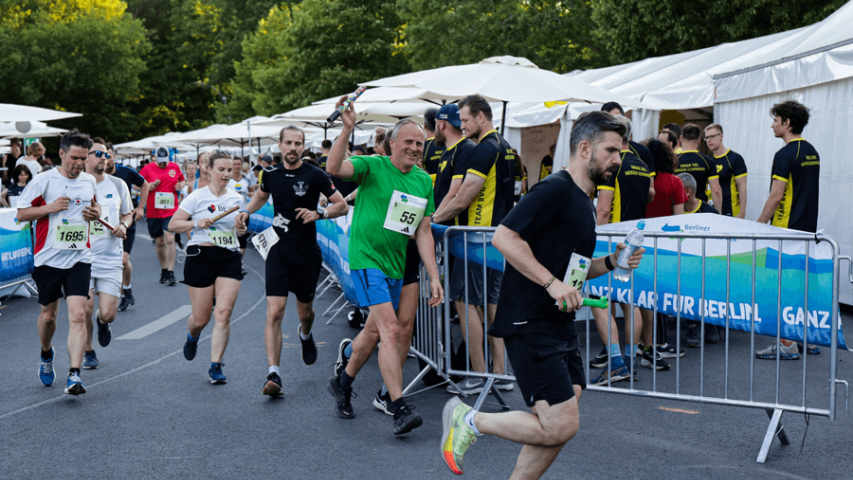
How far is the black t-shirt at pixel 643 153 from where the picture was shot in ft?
23.7

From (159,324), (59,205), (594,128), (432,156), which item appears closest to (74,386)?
(59,205)

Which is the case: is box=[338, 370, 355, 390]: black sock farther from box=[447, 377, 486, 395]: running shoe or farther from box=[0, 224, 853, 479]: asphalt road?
box=[447, 377, 486, 395]: running shoe

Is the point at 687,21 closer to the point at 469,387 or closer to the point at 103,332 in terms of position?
the point at 469,387

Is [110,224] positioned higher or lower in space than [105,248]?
higher

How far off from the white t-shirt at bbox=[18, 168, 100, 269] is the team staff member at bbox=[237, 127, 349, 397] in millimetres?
1296

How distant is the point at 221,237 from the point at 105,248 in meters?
1.43

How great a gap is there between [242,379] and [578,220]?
13.4 feet

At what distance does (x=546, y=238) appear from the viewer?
3.68 meters

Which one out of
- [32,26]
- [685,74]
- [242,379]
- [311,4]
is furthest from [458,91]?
[32,26]

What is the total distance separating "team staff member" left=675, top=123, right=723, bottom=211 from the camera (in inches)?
348

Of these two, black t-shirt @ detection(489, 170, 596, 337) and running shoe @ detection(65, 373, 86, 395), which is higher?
black t-shirt @ detection(489, 170, 596, 337)

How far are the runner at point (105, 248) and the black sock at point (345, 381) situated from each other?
100 inches

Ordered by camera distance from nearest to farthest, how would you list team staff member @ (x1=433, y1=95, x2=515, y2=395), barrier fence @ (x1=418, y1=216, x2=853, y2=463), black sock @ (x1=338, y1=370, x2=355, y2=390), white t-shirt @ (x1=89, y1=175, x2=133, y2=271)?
barrier fence @ (x1=418, y1=216, x2=853, y2=463) → black sock @ (x1=338, y1=370, x2=355, y2=390) → team staff member @ (x1=433, y1=95, x2=515, y2=395) → white t-shirt @ (x1=89, y1=175, x2=133, y2=271)

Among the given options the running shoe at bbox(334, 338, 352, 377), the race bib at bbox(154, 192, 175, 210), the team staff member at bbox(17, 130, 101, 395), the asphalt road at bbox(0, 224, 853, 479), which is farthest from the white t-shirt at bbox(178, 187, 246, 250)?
the race bib at bbox(154, 192, 175, 210)
